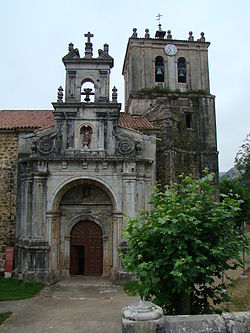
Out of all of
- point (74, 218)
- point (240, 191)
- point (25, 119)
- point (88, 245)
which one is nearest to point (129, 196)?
point (74, 218)

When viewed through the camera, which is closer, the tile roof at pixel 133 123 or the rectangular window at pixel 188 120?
the tile roof at pixel 133 123

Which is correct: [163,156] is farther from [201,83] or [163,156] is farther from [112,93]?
[201,83]

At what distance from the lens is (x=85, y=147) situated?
16.4 meters

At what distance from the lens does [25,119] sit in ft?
63.1

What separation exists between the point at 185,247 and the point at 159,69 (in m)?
20.3

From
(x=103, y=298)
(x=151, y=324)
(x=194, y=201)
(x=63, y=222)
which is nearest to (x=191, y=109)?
(x=63, y=222)

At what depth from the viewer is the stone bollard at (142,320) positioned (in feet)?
14.0

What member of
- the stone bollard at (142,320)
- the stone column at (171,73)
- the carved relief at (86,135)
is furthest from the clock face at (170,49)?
the stone bollard at (142,320)

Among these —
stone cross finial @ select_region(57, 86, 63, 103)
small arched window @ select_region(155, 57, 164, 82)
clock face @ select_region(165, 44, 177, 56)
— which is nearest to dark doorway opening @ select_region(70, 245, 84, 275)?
stone cross finial @ select_region(57, 86, 63, 103)

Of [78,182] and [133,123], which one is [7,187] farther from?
[133,123]

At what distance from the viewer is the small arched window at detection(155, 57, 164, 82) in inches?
962

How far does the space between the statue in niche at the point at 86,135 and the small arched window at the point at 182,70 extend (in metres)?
11.1

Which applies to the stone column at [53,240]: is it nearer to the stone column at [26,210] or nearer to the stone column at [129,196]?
the stone column at [26,210]

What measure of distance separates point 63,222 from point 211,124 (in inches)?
493
